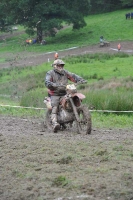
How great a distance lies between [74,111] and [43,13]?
147ft

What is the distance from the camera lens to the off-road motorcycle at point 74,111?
14.9 meters

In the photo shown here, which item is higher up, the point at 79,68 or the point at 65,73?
the point at 65,73

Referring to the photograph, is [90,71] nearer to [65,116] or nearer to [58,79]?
[58,79]

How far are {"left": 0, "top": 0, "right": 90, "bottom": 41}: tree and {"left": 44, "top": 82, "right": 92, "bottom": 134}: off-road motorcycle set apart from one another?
42.8 metres

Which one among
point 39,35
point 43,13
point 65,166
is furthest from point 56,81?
point 39,35

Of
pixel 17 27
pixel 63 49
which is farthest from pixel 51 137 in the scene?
pixel 17 27

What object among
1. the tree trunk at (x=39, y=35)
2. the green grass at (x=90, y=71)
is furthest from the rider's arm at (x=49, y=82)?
the tree trunk at (x=39, y=35)

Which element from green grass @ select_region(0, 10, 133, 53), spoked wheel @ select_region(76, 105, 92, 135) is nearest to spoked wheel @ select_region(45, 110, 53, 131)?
spoked wheel @ select_region(76, 105, 92, 135)

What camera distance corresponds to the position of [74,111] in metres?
A: 15.0

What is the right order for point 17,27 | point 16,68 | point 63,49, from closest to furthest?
1. point 16,68
2. point 63,49
3. point 17,27

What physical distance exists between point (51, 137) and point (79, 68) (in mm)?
24359

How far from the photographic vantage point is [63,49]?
55062 mm

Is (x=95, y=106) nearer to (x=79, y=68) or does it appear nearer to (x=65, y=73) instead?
(x=65, y=73)

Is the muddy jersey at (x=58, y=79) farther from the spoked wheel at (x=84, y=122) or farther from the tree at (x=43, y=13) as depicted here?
the tree at (x=43, y=13)
